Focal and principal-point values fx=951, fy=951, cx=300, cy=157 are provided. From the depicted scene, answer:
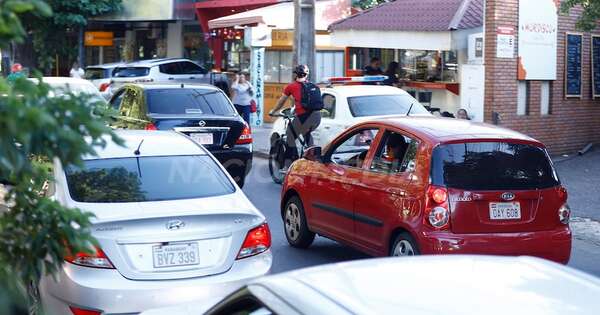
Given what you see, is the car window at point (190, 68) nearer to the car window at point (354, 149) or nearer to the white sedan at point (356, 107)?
the white sedan at point (356, 107)

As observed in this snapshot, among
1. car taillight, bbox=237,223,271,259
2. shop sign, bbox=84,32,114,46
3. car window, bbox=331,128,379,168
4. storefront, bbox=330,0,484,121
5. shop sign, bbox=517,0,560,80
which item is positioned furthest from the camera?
shop sign, bbox=84,32,114,46

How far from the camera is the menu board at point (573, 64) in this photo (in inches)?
759

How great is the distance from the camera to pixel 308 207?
10.2 m

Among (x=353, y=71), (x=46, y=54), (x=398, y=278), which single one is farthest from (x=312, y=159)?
(x=46, y=54)

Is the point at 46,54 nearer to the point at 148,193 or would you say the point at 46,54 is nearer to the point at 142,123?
the point at 142,123

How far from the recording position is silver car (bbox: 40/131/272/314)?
6160 mm

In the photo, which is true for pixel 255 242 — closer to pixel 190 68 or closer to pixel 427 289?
pixel 427 289

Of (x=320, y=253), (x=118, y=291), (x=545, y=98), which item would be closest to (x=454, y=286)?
(x=118, y=291)

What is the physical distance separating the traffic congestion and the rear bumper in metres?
0.01

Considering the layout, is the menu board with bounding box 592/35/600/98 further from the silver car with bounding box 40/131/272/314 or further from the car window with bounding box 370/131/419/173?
the silver car with bounding box 40/131/272/314

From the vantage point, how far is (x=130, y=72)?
95.9 feet

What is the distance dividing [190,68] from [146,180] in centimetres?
2369

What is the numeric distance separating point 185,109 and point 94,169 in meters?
6.77

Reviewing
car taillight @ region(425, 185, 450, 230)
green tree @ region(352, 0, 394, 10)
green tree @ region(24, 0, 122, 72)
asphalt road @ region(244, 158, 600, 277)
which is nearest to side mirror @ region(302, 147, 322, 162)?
asphalt road @ region(244, 158, 600, 277)
